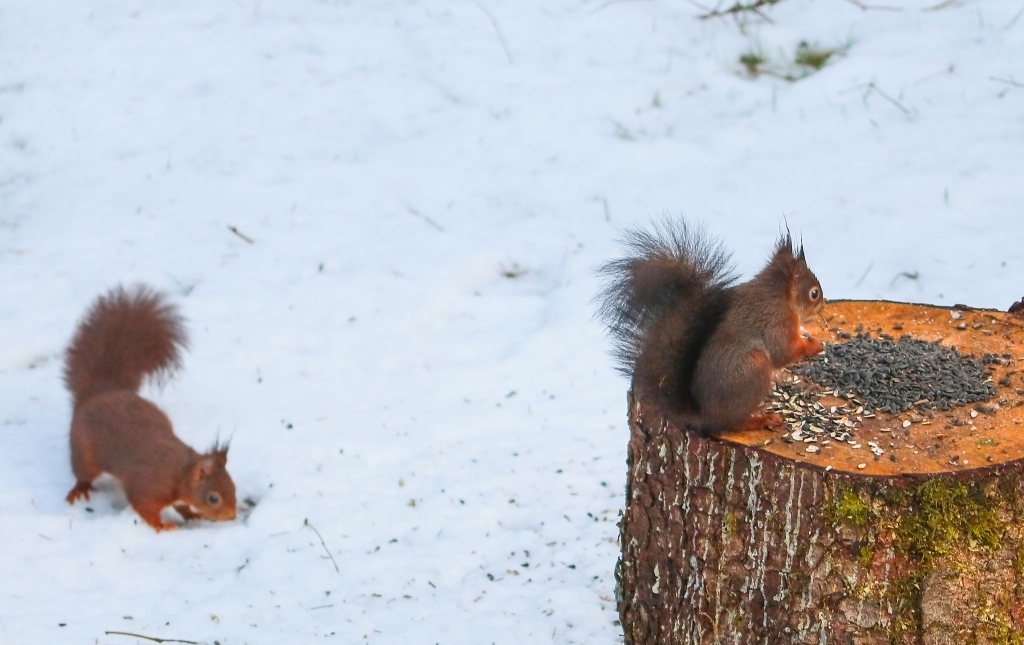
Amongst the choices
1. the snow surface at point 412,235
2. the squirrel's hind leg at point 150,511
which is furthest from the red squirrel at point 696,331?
the squirrel's hind leg at point 150,511

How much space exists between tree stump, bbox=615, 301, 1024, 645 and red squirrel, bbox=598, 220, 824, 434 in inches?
A: 2.5

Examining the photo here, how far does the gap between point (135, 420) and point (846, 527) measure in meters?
2.12

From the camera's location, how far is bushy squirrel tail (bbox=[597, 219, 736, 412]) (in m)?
2.00

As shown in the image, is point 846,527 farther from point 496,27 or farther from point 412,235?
point 496,27

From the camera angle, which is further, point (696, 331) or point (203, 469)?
point (203, 469)

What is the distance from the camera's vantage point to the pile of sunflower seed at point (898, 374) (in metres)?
2.11

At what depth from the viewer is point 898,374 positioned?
2182 millimetres

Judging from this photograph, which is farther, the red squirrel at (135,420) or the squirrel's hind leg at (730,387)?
the red squirrel at (135,420)

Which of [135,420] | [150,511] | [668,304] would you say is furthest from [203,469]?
[668,304]

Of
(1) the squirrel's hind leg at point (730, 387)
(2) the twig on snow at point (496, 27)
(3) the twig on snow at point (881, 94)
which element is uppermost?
(2) the twig on snow at point (496, 27)

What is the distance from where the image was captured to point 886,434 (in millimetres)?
2020

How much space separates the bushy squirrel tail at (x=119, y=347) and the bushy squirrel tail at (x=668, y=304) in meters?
1.86

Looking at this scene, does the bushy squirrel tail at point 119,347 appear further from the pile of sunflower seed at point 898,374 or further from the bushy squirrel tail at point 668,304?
the pile of sunflower seed at point 898,374

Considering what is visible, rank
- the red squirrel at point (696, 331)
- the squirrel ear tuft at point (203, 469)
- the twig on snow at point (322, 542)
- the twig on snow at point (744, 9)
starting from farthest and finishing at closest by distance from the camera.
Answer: the twig on snow at point (744, 9) → the squirrel ear tuft at point (203, 469) → the twig on snow at point (322, 542) → the red squirrel at point (696, 331)
